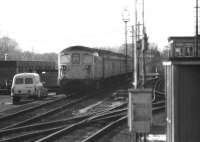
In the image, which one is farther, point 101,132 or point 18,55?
point 18,55

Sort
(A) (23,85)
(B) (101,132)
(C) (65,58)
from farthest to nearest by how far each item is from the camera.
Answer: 1. (C) (65,58)
2. (A) (23,85)
3. (B) (101,132)

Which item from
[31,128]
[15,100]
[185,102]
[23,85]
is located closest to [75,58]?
[23,85]

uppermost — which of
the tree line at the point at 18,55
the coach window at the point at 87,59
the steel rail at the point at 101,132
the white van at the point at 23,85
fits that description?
the tree line at the point at 18,55

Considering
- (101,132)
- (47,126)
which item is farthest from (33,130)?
(101,132)

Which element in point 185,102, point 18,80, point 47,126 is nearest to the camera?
point 185,102

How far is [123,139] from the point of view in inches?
531

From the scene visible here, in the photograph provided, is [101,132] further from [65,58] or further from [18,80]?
[65,58]

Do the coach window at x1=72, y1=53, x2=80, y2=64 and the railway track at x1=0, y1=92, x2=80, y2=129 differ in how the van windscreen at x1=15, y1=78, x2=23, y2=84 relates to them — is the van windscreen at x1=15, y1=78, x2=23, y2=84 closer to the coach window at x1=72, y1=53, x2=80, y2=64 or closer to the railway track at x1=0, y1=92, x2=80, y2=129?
the railway track at x1=0, y1=92, x2=80, y2=129

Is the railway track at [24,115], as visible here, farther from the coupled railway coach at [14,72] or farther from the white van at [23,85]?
the coupled railway coach at [14,72]

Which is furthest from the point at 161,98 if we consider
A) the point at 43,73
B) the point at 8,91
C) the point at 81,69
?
the point at 43,73

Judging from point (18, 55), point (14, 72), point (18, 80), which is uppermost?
point (18, 55)

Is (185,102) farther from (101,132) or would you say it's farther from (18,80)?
(18,80)

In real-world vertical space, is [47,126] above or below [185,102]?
below

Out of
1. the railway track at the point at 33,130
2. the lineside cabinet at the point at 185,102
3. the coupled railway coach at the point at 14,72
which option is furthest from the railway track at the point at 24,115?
the coupled railway coach at the point at 14,72
